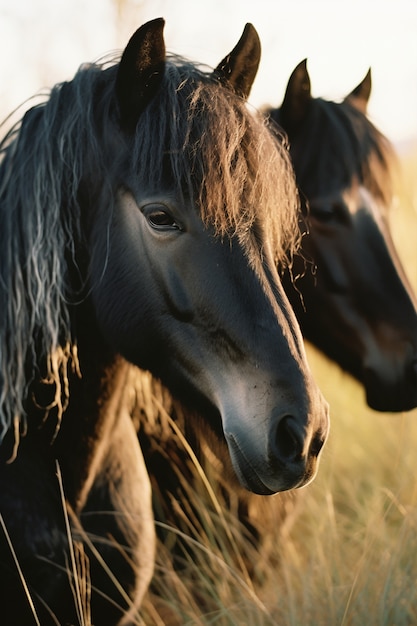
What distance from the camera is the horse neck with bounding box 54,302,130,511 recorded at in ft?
7.59

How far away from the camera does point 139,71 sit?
7.11 ft

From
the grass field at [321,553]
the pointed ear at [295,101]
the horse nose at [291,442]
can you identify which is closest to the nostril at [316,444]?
the horse nose at [291,442]

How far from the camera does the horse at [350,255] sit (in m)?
2.87

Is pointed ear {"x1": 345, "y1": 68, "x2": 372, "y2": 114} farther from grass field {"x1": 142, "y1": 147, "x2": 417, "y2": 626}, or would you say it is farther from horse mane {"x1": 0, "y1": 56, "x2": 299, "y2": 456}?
horse mane {"x1": 0, "y1": 56, "x2": 299, "y2": 456}

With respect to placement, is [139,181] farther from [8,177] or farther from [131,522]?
[131,522]

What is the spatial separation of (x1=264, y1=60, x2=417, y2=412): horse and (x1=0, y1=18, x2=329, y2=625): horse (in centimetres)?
58

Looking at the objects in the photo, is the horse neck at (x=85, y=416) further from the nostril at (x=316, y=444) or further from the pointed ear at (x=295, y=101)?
the pointed ear at (x=295, y=101)

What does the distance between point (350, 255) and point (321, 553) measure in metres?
1.03

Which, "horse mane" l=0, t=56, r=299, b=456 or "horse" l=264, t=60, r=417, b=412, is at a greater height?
"horse mane" l=0, t=56, r=299, b=456

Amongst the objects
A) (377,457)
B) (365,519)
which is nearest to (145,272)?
(365,519)

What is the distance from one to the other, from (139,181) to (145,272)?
0.24m

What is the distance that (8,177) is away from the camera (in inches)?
90.4

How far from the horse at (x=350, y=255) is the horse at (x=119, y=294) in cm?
58

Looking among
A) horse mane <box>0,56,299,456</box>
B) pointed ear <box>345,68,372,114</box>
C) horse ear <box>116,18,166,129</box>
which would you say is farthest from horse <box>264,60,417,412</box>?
horse ear <box>116,18,166,129</box>
